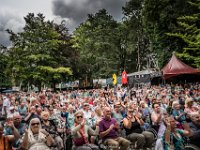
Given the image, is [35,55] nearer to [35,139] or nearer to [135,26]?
[135,26]

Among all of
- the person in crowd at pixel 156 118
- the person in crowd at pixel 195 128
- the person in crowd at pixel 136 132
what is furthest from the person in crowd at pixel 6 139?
the person in crowd at pixel 156 118

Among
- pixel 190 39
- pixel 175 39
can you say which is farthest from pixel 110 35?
pixel 190 39

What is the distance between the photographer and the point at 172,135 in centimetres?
661

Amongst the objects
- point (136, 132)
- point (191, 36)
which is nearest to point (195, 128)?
point (136, 132)

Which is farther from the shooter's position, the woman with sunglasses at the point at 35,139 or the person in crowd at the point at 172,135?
the person in crowd at the point at 172,135

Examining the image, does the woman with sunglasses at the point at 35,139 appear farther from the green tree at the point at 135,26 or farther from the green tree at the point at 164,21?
the green tree at the point at 135,26

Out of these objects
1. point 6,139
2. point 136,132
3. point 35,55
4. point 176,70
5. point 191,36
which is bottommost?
point 136,132

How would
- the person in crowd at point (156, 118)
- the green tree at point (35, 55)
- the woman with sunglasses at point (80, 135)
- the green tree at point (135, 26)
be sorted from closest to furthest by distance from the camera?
the woman with sunglasses at point (80, 135)
the person in crowd at point (156, 118)
the green tree at point (35, 55)
the green tree at point (135, 26)

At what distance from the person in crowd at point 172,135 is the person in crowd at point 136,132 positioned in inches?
75.0

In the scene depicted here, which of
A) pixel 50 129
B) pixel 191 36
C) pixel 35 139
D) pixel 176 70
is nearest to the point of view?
pixel 35 139

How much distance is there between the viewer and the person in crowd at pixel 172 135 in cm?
634

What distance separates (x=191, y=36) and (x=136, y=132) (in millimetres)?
20540

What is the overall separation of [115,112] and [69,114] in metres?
1.88

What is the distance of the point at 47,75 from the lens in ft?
149
